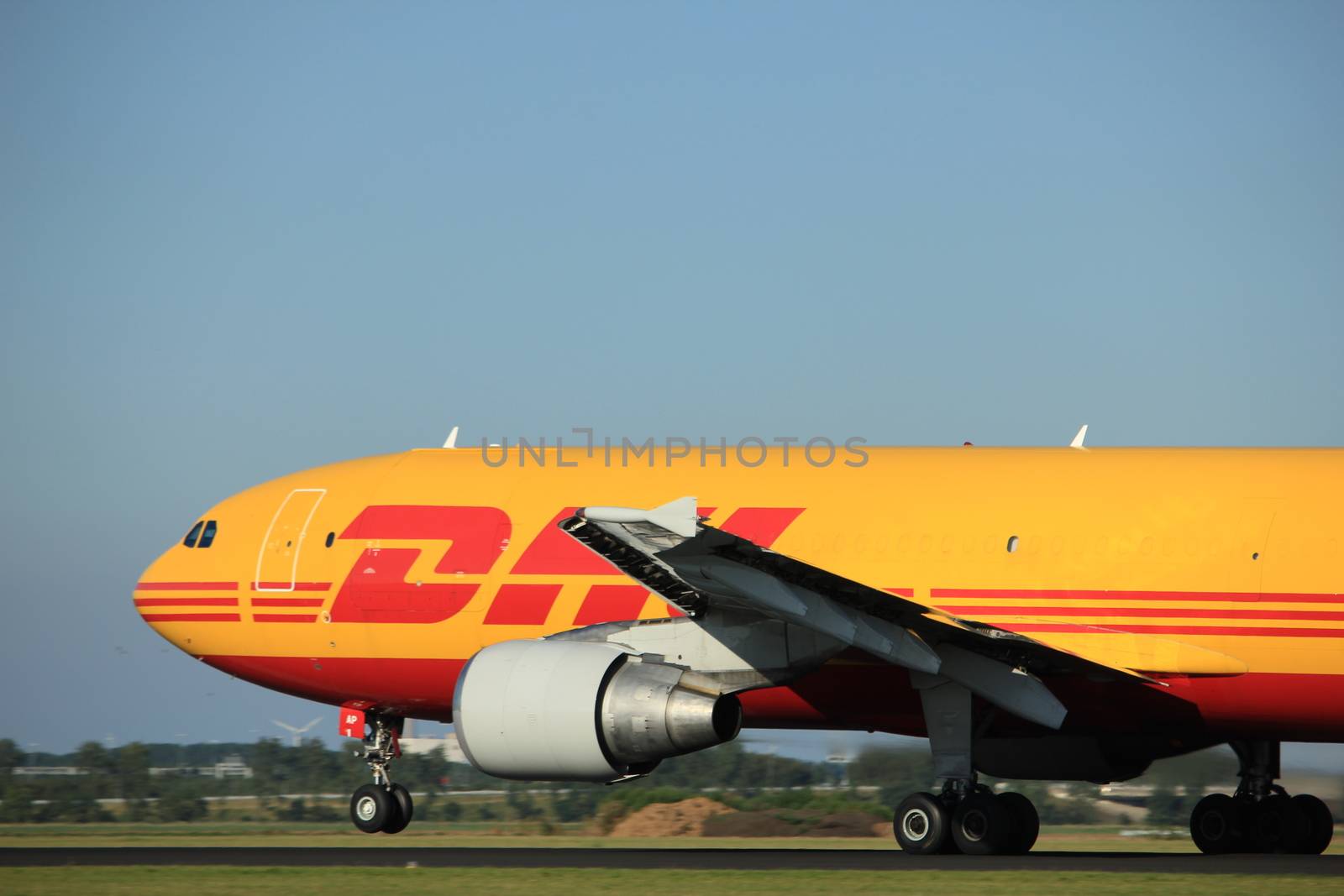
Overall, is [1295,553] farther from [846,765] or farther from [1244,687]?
[846,765]

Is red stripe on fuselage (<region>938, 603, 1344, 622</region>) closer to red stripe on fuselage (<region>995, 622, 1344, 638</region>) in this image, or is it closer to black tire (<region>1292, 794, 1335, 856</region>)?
red stripe on fuselage (<region>995, 622, 1344, 638</region>)

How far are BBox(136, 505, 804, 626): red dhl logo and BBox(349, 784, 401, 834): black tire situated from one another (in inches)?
88.8

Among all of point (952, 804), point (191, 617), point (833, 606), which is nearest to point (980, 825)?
point (952, 804)

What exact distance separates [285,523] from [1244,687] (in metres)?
12.6

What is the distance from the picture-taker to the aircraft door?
2450 centimetres

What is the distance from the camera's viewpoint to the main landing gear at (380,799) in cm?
2372

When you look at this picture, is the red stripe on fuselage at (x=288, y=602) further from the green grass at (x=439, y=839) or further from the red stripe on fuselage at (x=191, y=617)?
the green grass at (x=439, y=839)

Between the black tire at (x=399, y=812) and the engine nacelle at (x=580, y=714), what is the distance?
3.69 meters

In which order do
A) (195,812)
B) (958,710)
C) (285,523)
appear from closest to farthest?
(958,710), (285,523), (195,812)

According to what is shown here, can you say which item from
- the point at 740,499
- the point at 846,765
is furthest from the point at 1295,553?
the point at 846,765

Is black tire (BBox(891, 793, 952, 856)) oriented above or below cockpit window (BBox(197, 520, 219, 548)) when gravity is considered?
below

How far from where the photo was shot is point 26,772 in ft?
111

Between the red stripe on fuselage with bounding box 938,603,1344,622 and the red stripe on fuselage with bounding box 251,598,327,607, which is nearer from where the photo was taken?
the red stripe on fuselage with bounding box 938,603,1344,622

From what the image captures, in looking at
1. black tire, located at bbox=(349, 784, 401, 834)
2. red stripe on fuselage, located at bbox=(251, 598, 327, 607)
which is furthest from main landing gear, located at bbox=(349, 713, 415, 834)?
Result: red stripe on fuselage, located at bbox=(251, 598, 327, 607)
